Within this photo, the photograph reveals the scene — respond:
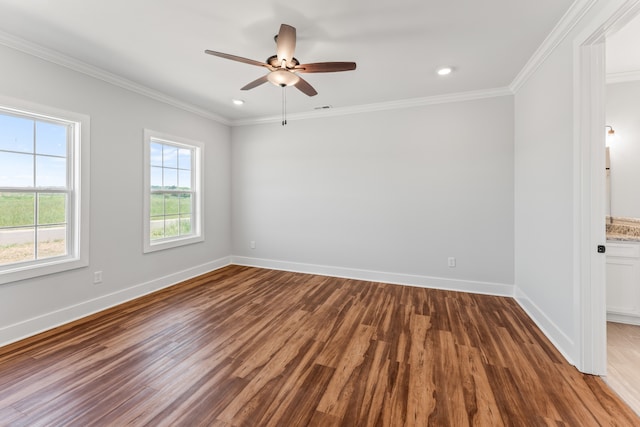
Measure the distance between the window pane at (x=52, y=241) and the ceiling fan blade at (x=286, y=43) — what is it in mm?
2912

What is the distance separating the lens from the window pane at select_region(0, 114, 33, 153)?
2.42m

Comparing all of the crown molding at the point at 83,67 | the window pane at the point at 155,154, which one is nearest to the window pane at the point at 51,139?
the crown molding at the point at 83,67

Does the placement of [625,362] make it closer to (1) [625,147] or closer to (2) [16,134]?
(1) [625,147]

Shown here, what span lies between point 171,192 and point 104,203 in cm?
101

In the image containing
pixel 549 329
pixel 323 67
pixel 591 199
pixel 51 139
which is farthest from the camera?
pixel 51 139

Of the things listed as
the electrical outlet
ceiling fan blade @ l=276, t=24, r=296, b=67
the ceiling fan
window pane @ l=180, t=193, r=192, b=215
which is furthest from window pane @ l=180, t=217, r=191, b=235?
ceiling fan blade @ l=276, t=24, r=296, b=67

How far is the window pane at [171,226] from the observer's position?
4.01m

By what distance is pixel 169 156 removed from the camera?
403 cm

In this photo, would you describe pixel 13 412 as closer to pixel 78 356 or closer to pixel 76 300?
pixel 78 356

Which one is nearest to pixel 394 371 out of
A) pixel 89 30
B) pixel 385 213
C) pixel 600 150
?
pixel 600 150

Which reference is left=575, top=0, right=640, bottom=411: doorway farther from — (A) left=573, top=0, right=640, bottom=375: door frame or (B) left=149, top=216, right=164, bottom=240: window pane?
(B) left=149, top=216, right=164, bottom=240: window pane

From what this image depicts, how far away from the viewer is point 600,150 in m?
1.89

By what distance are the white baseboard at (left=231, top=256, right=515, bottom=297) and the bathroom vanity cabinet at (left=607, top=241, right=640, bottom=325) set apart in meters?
0.96

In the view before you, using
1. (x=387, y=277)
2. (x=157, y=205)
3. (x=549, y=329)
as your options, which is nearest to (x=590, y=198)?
(x=549, y=329)
